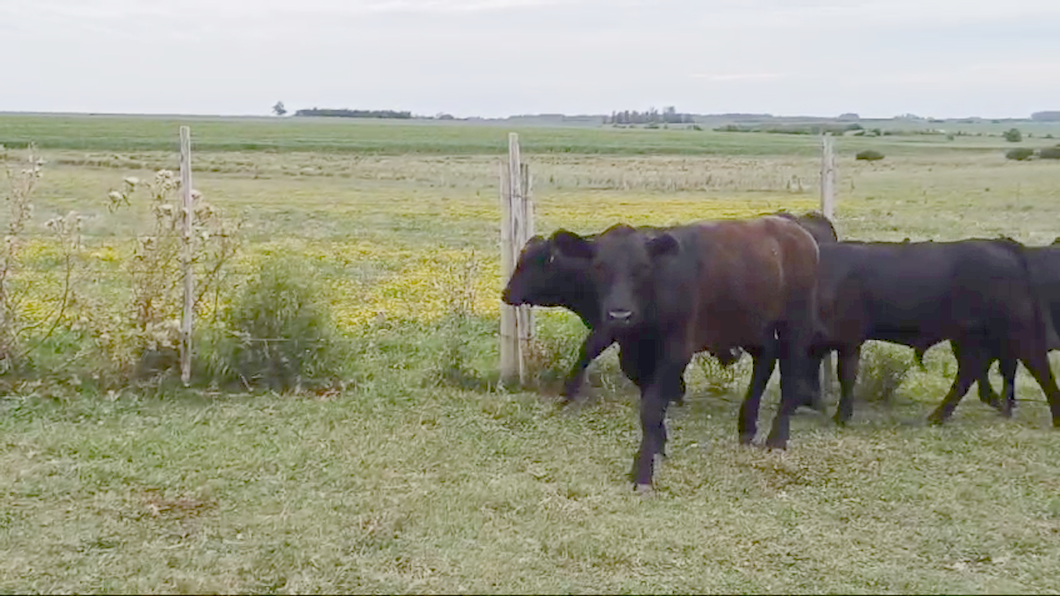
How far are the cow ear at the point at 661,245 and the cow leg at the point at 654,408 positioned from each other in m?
0.70

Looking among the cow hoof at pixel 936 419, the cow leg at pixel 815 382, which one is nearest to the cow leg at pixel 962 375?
the cow hoof at pixel 936 419

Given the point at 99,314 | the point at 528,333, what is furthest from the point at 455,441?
the point at 99,314

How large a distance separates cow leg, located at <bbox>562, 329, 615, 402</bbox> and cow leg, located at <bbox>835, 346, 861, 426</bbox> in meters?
1.82

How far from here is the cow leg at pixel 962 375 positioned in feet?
30.6

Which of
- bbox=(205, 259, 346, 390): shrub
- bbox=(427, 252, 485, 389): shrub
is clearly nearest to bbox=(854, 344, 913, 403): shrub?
bbox=(427, 252, 485, 389): shrub

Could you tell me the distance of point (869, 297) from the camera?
9.41 meters

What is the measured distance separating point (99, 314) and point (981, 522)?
680 centimetres

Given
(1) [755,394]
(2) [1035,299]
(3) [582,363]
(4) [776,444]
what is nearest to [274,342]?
(3) [582,363]

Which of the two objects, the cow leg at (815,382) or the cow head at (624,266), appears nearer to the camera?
the cow head at (624,266)

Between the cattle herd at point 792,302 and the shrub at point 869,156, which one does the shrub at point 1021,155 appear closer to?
the shrub at point 869,156

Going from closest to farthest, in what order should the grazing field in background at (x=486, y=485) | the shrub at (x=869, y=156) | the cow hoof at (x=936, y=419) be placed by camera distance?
the grazing field in background at (x=486, y=485) < the cow hoof at (x=936, y=419) < the shrub at (x=869, y=156)

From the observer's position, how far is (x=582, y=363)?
31.3ft

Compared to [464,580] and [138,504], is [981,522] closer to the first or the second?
[464,580]

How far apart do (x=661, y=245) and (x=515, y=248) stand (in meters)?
2.51
